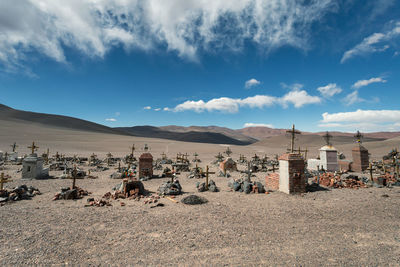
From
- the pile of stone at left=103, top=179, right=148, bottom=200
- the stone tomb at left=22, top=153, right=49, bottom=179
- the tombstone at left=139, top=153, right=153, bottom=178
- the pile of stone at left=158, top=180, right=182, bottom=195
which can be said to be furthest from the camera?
the tombstone at left=139, top=153, right=153, bottom=178

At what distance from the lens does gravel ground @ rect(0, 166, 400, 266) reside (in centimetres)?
421

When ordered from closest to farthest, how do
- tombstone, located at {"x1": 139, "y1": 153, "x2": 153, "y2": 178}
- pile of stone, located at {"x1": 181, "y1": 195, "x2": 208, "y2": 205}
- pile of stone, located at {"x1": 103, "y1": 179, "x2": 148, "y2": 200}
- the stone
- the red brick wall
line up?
pile of stone, located at {"x1": 181, "y1": 195, "x2": 208, "y2": 205} → the stone → pile of stone, located at {"x1": 103, "y1": 179, "x2": 148, "y2": 200} → the red brick wall → tombstone, located at {"x1": 139, "y1": 153, "x2": 153, "y2": 178}

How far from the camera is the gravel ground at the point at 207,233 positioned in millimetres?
4215

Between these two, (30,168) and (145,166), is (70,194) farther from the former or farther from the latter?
(30,168)

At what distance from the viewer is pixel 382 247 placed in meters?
4.60

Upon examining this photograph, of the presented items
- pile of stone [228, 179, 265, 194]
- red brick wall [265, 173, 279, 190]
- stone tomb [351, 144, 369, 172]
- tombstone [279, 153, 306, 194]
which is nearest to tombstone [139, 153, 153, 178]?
pile of stone [228, 179, 265, 194]

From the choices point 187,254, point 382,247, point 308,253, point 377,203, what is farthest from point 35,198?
point 377,203

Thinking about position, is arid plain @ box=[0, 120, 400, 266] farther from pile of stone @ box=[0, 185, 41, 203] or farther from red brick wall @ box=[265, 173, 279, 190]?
red brick wall @ box=[265, 173, 279, 190]

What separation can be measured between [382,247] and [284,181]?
5.21 meters

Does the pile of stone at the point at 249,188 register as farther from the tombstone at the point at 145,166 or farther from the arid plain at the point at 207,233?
the tombstone at the point at 145,166

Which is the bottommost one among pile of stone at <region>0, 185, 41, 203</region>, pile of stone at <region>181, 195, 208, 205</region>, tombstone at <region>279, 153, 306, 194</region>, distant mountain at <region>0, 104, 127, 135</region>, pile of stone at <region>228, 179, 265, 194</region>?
pile of stone at <region>0, 185, 41, 203</region>

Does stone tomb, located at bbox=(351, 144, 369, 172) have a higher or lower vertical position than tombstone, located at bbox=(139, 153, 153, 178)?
higher

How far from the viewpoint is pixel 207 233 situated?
5367 mm

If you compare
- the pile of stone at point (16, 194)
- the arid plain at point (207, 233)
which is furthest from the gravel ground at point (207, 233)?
the pile of stone at point (16, 194)
